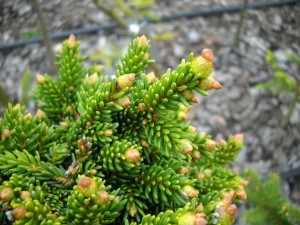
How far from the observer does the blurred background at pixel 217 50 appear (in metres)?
2.74

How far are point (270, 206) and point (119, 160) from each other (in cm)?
89

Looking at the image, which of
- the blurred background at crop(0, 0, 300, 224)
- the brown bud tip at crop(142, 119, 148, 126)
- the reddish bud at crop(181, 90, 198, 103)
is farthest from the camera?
the blurred background at crop(0, 0, 300, 224)

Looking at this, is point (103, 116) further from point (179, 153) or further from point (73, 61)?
point (73, 61)

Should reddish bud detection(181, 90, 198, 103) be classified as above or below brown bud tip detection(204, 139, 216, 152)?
above

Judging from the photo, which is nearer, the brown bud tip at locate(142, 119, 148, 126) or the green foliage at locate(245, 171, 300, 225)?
the brown bud tip at locate(142, 119, 148, 126)

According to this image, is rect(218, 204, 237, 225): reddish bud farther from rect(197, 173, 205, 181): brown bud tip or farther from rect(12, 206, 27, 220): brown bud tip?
rect(12, 206, 27, 220): brown bud tip

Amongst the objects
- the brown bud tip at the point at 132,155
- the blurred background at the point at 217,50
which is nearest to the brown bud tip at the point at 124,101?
the brown bud tip at the point at 132,155

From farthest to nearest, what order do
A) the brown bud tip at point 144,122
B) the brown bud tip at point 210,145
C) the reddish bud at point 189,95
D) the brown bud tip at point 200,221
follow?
the brown bud tip at point 210,145
the brown bud tip at point 144,122
the reddish bud at point 189,95
the brown bud tip at point 200,221

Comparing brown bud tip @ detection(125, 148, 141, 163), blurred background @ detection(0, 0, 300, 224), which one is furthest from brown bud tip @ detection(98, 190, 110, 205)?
blurred background @ detection(0, 0, 300, 224)

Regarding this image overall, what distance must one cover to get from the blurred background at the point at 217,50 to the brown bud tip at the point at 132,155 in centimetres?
167

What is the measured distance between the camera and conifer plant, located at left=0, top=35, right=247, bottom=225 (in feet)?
2.95

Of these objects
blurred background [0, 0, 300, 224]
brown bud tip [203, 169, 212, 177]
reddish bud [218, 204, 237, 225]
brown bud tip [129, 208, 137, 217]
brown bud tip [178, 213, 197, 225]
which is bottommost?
blurred background [0, 0, 300, 224]

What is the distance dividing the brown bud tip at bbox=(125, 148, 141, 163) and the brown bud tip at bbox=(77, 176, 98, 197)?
14 cm

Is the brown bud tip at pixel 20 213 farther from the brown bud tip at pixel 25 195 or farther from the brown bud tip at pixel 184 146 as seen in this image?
the brown bud tip at pixel 184 146
